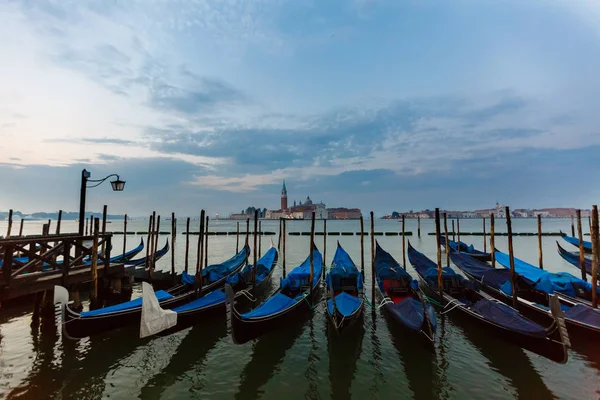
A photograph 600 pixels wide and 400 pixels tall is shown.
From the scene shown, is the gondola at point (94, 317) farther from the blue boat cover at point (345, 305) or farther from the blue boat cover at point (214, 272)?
the blue boat cover at point (345, 305)

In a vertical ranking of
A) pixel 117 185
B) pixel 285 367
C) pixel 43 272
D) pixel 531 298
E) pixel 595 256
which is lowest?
pixel 285 367

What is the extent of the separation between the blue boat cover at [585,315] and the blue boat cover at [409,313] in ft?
12.0

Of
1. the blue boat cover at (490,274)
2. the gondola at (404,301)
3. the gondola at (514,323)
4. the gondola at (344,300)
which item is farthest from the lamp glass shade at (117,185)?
the blue boat cover at (490,274)

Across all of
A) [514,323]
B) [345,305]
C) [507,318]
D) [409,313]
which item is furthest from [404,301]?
[514,323]

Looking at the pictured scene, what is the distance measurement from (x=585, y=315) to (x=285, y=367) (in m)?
7.45

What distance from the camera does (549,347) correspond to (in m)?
6.18

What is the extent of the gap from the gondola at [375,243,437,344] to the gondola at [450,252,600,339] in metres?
2.66

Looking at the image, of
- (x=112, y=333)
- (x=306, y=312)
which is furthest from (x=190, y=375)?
(x=306, y=312)

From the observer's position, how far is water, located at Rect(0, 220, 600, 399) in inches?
231

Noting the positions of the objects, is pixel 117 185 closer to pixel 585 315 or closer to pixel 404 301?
pixel 404 301

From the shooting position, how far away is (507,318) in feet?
24.0

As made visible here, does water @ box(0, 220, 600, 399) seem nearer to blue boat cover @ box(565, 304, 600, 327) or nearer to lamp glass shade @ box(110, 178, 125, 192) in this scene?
blue boat cover @ box(565, 304, 600, 327)

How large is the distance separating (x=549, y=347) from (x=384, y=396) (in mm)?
3550

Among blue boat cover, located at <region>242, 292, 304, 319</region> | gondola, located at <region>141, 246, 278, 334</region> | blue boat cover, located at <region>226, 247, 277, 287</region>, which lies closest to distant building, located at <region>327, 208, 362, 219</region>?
blue boat cover, located at <region>226, 247, 277, 287</region>
